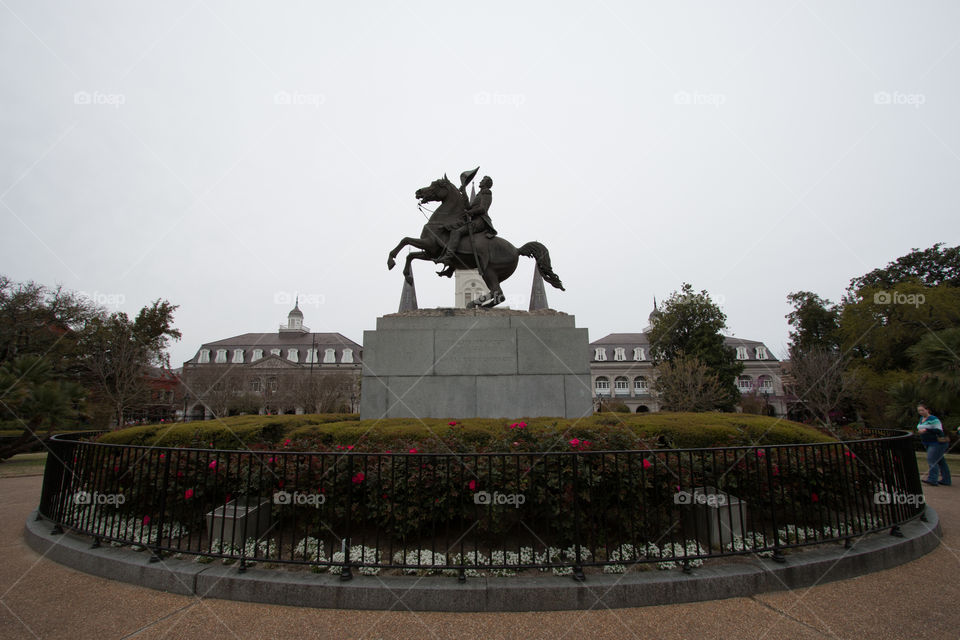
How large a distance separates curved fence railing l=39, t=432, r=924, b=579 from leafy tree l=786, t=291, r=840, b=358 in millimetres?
54152

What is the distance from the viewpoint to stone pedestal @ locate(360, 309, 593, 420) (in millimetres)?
9750

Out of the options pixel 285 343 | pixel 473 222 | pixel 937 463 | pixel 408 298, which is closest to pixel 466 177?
pixel 473 222

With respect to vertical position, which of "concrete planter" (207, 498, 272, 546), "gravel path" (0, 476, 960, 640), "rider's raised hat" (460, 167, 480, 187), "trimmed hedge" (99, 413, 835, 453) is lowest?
"gravel path" (0, 476, 960, 640)

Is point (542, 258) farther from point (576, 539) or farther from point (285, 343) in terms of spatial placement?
point (285, 343)

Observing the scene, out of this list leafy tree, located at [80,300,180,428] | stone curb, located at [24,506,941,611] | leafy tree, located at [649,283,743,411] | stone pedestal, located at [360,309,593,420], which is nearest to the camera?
stone curb, located at [24,506,941,611]

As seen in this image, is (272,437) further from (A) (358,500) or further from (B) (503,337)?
(B) (503,337)

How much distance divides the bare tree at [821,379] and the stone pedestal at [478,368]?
32044 millimetres

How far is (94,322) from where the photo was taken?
114 feet

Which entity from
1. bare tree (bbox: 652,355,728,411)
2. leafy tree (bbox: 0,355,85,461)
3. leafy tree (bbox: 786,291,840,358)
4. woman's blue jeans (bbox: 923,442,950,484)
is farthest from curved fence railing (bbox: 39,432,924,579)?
leafy tree (bbox: 786,291,840,358)

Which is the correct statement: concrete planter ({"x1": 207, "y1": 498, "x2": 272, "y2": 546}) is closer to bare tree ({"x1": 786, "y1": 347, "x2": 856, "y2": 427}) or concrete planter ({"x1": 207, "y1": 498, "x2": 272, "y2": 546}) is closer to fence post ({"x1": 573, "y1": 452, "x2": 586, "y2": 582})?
fence post ({"x1": 573, "y1": 452, "x2": 586, "y2": 582})

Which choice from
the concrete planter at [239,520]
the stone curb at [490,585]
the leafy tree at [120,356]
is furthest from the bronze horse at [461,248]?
the leafy tree at [120,356]

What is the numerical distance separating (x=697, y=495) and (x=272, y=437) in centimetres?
694

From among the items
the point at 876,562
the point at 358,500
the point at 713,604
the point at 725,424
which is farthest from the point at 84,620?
the point at 725,424

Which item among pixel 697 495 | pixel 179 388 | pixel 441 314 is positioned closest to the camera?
pixel 697 495
